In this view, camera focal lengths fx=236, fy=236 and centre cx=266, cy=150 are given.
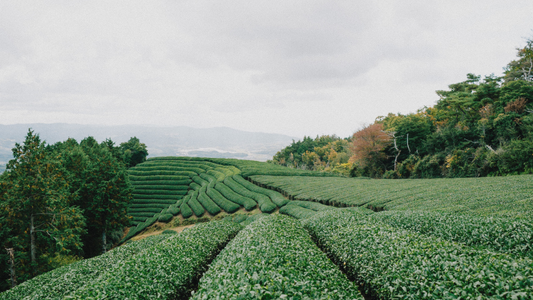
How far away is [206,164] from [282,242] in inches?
1726

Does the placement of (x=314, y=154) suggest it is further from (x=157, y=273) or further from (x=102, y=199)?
(x=157, y=273)

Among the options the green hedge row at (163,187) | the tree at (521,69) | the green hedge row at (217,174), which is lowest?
the green hedge row at (163,187)

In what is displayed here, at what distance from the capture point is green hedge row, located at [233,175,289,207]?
24919 mm

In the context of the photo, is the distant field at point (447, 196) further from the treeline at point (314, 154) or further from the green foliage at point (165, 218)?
the treeline at point (314, 154)

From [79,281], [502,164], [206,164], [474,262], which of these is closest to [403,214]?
[474,262]

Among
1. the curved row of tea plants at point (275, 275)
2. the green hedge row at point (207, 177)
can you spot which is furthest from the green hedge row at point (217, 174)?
the curved row of tea plants at point (275, 275)

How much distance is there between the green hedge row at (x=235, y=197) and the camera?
2605 cm

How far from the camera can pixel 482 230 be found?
28.1 feet

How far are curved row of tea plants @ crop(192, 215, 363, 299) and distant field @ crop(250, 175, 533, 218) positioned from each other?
9547 mm

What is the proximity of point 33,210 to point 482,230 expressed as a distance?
83.1 feet

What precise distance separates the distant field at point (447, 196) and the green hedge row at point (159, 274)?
43.1 ft

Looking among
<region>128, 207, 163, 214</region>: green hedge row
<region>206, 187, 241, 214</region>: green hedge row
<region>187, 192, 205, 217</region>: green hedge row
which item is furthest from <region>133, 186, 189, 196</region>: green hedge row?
<region>206, 187, 241, 214</region>: green hedge row

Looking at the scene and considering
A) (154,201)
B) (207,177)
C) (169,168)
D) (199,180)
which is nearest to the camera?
(154,201)

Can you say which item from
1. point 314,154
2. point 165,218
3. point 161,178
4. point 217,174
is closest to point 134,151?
point 161,178
